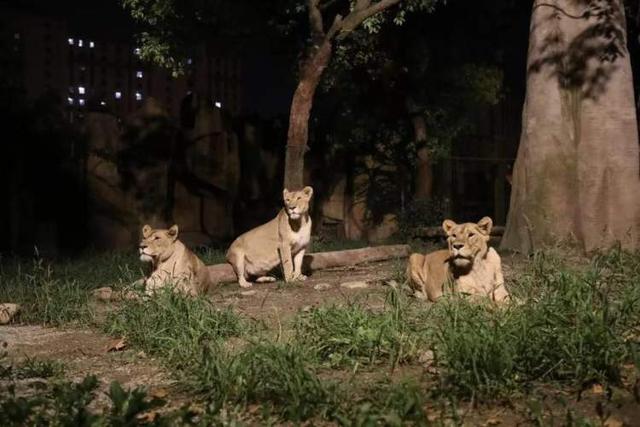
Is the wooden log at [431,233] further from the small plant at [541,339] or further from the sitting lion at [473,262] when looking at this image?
the small plant at [541,339]

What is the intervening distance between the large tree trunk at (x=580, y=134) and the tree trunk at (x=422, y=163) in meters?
5.40

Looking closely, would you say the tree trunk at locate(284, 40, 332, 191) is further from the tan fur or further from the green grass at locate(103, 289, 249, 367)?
the green grass at locate(103, 289, 249, 367)

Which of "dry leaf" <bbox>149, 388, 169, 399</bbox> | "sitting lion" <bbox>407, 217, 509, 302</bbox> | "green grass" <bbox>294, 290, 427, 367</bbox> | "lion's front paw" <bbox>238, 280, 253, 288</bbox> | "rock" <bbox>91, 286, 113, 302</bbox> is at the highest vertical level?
"sitting lion" <bbox>407, 217, 509, 302</bbox>

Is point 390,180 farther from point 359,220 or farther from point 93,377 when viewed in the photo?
point 93,377

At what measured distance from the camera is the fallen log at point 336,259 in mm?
8930

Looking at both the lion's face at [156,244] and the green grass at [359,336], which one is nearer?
the green grass at [359,336]

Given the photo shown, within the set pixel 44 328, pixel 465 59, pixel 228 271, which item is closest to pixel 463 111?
pixel 465 59

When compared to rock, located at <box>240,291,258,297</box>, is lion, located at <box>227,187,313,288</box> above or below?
above

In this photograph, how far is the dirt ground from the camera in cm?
387

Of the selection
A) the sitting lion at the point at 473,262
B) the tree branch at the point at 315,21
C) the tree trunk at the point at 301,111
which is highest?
the tree branch at the point at 315,21

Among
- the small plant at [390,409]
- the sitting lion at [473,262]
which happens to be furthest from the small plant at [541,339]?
the sitting lion at [473,262]

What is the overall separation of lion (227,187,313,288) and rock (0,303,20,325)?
2558mm

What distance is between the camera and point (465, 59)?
15.9m

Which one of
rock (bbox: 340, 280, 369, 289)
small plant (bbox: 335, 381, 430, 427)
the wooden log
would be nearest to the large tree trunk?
rock (bbox: 340, 280, 369, 289)
